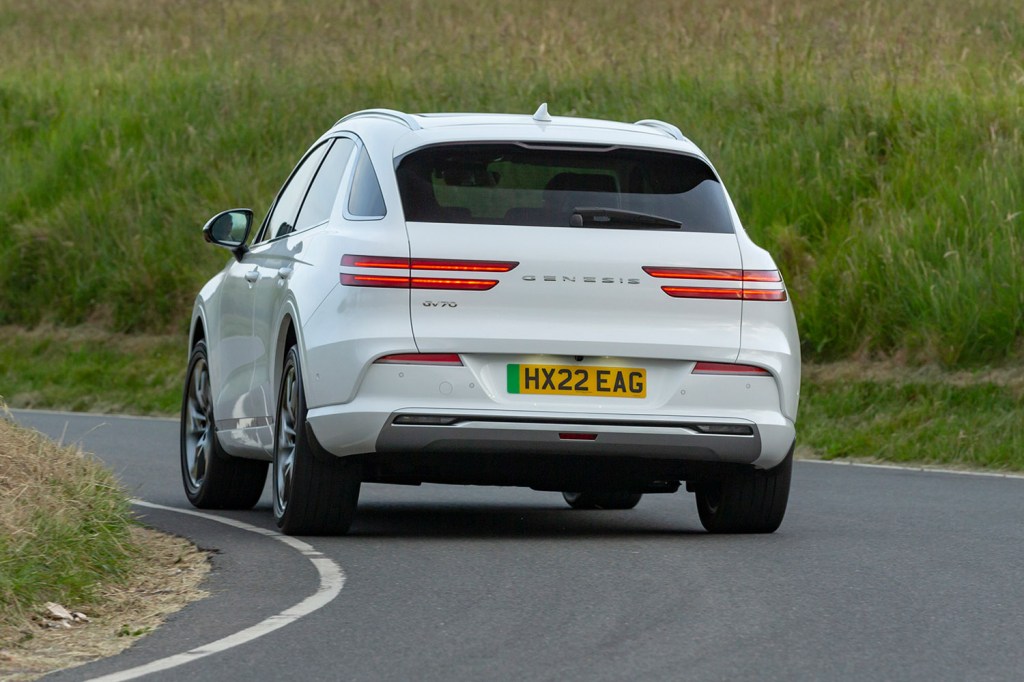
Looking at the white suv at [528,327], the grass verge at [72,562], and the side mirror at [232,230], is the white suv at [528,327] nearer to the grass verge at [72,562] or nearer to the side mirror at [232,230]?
the grass verge at [72,562]

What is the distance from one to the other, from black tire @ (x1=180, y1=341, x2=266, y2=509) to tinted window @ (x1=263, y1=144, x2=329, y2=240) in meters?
0.95

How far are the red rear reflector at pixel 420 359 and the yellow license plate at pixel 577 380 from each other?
0.26m

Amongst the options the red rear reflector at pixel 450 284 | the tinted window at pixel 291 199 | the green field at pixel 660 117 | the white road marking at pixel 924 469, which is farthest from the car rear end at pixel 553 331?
the green field at pixel 660 117

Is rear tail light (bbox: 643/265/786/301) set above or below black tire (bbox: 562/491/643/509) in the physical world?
above

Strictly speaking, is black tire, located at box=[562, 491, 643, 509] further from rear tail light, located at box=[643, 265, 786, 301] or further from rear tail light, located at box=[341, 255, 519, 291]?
rear tail light, located at box=[341, 255, 519, 291]

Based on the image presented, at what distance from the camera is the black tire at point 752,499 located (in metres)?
9.48

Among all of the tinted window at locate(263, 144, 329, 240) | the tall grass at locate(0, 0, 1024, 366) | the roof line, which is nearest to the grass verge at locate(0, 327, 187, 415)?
the tall grass at locate(0, 0, 1024, 366)

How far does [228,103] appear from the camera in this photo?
27766mm

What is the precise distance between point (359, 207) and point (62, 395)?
1298 cm

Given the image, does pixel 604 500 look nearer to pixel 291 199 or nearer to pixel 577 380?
pixel 291 199

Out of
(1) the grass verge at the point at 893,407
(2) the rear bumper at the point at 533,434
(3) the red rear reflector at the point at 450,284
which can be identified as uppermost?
(3) the red rear reflector at the point at 450,284

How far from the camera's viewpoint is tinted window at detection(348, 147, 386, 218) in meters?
9.06

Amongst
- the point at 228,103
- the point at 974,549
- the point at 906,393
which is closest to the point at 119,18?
the point at 228,103

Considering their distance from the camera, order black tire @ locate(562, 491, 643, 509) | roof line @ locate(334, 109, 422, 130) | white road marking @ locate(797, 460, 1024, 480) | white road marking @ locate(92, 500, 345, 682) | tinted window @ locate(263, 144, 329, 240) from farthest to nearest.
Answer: white road marking @ locate(797, 460, 1024, 480)
black tire @ locate(562, 491, 643, 509)
tinted window @ locate(263, 144, 329, 240)
roof line @ locate(334, 109, 422, 130)
white road marking @ locate(92, 500, 345, 682)
